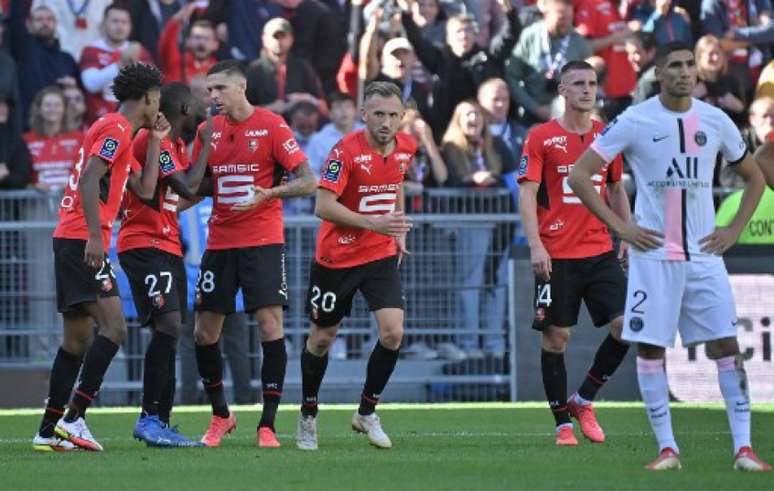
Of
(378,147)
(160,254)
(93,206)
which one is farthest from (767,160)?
(93,206)

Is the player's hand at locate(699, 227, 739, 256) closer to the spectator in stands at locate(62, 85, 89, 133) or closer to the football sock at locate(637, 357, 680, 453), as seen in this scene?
the football sock at locate(637, 357, 680, 453)

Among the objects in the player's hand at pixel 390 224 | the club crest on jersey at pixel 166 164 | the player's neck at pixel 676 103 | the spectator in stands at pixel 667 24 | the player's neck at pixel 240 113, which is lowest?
the player's hand at pixel 390 224

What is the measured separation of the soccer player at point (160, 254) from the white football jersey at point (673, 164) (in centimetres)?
337

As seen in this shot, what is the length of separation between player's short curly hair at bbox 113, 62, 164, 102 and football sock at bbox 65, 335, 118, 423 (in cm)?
160

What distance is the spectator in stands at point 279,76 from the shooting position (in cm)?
1930

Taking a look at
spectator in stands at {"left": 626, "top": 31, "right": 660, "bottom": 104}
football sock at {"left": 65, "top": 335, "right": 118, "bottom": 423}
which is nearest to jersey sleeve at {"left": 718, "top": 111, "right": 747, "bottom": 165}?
football sock at {"left": 65, "top": 335, "right": 118, "bottom": 423}

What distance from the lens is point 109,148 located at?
11.3m

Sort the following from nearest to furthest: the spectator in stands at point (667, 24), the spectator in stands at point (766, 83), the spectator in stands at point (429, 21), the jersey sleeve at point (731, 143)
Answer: the jersey sleeve at point (731, 143)
the spectator in stands at point (766, 83)
the spectator in stands at point (429, 21)
the spectator in stands at point (667, 24)

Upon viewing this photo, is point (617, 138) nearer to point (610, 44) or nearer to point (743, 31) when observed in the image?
point (610, 44)

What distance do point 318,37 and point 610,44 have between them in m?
3.31

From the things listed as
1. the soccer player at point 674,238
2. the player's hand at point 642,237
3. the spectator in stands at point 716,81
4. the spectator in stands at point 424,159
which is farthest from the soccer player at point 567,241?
the spectator in stands at point 716,81

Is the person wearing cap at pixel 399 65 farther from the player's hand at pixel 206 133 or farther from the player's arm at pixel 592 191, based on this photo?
the player's arm at pixel 592 191

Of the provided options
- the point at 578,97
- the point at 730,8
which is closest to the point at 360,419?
the point at 578,97

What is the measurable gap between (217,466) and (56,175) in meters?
8.78
